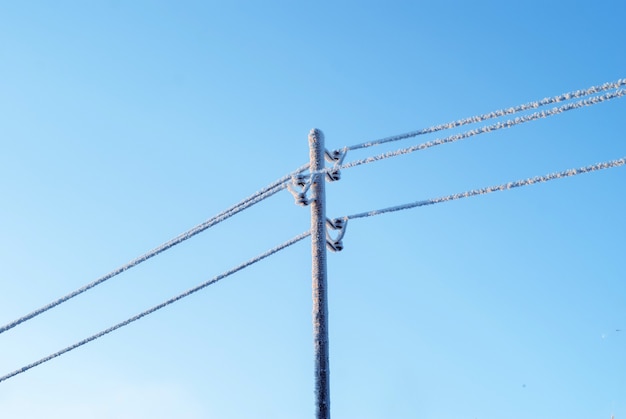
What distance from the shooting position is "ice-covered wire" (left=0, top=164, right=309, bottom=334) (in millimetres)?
10984

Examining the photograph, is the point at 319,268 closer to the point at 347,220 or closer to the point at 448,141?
the point at 347,220

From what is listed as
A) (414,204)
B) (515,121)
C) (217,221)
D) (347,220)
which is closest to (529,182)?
(515,121)

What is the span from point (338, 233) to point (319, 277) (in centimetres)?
78

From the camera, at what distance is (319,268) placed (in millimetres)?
9727

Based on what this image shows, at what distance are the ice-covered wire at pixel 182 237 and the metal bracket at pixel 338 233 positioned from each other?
0.77 meters

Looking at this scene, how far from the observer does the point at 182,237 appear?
1213 cm

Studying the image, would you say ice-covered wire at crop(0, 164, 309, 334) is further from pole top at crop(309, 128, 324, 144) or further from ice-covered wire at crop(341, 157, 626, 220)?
ice-covered wire at crop(341, 157, 626, 220)

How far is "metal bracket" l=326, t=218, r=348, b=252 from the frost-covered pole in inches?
8.6

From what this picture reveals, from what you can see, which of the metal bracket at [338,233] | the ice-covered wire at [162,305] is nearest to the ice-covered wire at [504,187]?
the metal bracket at [338,233]

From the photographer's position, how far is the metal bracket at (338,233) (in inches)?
400

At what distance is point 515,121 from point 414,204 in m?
1.66

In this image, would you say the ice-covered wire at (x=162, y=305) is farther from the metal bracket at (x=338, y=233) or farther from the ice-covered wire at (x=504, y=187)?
the ice-covered wire at (x=504, y=187)

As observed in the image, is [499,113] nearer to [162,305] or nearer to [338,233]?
[338,233]

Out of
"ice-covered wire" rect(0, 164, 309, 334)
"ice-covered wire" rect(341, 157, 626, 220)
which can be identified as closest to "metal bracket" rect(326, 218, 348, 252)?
"ice-covered wire" rect(341, 157, 626, 220)
